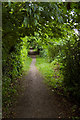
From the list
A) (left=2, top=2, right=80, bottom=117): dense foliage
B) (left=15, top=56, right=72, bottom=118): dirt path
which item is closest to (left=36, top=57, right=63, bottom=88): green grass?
(left=15, top=56, right=72, bottom=118): dirt path

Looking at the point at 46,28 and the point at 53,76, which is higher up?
the point at 46,28

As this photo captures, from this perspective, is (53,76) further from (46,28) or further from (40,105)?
(46,28)

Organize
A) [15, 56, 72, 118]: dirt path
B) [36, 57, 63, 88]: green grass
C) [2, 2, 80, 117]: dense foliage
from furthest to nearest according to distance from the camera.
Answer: [36, 57, 63, 88]: green grass
[15, 56, 72, 118]: dirt path
[2, 2, 80, 117]: dense foliage

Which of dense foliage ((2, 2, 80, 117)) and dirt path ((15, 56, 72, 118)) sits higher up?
dense foliage ((2, 2, 80, 117))

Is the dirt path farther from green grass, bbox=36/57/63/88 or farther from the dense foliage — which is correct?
green grass, bbox=36/57/63/88

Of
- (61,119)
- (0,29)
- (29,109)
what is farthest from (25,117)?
(0,29)

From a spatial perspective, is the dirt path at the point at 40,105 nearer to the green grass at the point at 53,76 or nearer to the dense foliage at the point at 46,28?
the dense foliage at the point at 46,28

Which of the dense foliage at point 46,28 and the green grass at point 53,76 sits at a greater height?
the dense foliage at point 46,28

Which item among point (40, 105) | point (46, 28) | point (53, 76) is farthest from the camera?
point (53, 76)

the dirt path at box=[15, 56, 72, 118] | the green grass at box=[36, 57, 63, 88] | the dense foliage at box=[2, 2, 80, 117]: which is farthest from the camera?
the green grass at box=[36, 57, 63, 88]

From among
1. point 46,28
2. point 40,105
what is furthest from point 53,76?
point 46,28

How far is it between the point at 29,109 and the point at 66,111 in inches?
51.5

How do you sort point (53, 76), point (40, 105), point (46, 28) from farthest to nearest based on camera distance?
point (53, 76) → point (40, 105) → point (46, 28)

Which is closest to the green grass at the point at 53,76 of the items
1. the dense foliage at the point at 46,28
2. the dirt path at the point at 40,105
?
the dirt path at the point at 40,105
